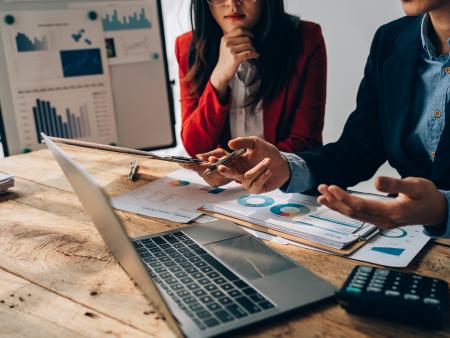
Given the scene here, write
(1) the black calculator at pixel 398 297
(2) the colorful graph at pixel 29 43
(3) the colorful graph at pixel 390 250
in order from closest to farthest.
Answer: (1) the black calculator at pixel 398 297 < (3) the colorful graph at pixel 390 250 < (2) the colorful graph at pixel 29 43

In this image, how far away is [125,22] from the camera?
6.50 ft

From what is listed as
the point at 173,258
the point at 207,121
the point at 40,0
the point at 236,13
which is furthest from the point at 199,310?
the point at 40,0

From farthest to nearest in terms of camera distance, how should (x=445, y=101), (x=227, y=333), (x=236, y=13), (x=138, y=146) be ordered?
(x=138, y=146), (x=236, y=13), (x=445, y=101), (x=227, y=333)

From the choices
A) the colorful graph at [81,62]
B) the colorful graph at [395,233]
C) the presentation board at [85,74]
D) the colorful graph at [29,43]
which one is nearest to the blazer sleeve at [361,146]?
the colorful graph at [395,233]

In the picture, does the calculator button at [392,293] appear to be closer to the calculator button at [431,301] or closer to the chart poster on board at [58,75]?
the calculator button at [431,301]

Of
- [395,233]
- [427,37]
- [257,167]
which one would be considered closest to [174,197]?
[257,167]

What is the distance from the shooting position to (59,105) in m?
1.92

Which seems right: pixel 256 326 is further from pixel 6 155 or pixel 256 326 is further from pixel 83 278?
pixel 6 155

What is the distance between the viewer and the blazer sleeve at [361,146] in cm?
123

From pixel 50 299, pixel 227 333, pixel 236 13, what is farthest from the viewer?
pixel 236 13

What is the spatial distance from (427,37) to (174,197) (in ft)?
2.33

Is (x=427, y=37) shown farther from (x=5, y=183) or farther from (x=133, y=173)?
(x=5, y=183)

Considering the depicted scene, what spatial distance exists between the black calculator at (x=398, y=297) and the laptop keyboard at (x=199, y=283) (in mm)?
110

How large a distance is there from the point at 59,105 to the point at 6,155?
27 centimetres
